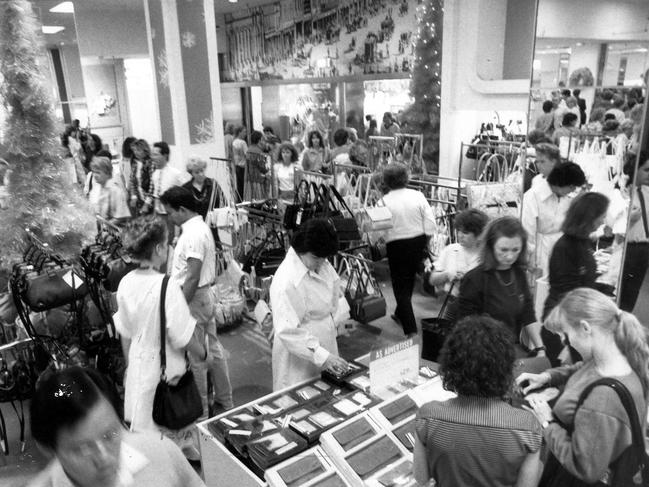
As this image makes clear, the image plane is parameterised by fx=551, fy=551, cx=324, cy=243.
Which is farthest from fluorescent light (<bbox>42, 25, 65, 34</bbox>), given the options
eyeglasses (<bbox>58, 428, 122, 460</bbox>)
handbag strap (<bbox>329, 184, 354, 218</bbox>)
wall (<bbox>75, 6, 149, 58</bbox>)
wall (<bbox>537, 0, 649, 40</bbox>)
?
eyeglasses (<bbox>58, 428, 122, 460</bbox>)

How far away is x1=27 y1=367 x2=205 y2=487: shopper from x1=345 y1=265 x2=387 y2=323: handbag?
3284mm

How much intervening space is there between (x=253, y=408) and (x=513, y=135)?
22.1 ft

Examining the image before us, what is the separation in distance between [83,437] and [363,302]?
349 centimetres

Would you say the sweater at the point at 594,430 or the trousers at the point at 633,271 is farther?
the trousers at the point at 633,271

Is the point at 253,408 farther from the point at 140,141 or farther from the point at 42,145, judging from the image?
the point at 140,141

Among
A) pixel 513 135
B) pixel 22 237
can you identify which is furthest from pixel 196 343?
pixel 513 135

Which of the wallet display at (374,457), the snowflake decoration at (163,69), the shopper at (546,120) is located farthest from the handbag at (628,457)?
the snowflake decoration at (163,69)

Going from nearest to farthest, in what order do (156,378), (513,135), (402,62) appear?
(156,378) → (513,135) → (402,62)

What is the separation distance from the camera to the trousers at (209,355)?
354cm

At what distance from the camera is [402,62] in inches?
431

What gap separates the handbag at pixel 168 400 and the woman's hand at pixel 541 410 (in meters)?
1.66

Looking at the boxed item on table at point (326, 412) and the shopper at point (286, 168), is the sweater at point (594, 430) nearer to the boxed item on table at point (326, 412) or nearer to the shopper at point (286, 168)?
the boxed item on table at point (326, 412)

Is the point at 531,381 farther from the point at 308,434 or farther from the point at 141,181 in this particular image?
the point at 141,181

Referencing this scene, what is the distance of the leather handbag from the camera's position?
11.3 feet
